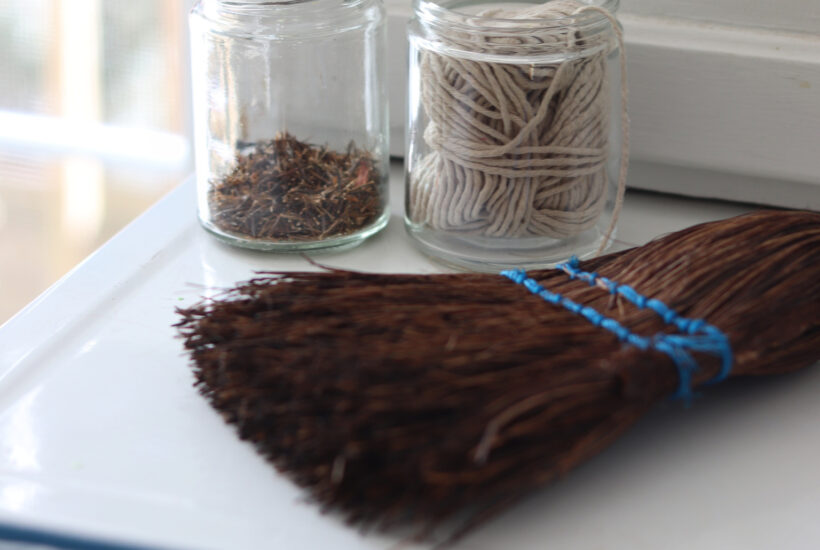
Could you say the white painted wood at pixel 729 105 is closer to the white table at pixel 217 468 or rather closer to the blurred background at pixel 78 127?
the white table at pixel 217 468

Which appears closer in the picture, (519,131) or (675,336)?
(675,336)

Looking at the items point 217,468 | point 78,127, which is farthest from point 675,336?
point 78,127

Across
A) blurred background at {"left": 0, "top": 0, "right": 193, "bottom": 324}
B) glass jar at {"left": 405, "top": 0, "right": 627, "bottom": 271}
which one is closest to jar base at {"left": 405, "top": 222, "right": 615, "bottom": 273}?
glass jar at {"left": 405, "top": 0, "right": 627, "bottom": 271}

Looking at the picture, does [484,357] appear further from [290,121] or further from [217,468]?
[290,121]

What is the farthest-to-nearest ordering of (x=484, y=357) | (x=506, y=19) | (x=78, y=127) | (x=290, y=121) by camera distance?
(x=78, y=127) → (x=290, y=121) → (x=506, y=19) → (x=484, y=357)

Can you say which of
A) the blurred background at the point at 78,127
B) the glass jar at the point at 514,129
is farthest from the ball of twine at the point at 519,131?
the blurred background at the point at 78,127

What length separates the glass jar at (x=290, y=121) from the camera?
0.70m

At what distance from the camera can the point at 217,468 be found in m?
0.49

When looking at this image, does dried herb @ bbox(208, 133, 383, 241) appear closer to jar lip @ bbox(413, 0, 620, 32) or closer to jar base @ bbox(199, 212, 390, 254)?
jar base @ bbox(199, 212, 390, 254)

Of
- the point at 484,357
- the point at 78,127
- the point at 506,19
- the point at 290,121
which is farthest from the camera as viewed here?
the point at 78,127

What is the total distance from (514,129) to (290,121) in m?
0.20

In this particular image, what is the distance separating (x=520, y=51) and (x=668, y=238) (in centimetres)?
16

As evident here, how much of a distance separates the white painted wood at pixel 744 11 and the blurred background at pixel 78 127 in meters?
0.81

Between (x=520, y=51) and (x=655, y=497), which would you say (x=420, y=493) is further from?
(x=520, y=51)
